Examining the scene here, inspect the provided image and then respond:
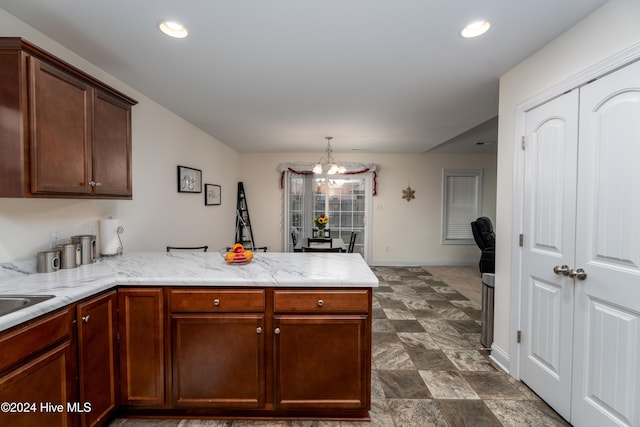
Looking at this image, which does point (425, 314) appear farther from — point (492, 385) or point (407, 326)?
point (492, 385)

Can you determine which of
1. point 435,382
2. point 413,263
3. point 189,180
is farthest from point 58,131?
point 413,263

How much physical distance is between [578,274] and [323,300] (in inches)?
61.4

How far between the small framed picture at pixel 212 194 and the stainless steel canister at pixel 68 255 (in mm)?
2616

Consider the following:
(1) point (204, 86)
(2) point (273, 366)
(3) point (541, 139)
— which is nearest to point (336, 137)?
(1) point (204, 86)

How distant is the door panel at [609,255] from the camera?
1511mm

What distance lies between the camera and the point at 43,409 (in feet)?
4.46

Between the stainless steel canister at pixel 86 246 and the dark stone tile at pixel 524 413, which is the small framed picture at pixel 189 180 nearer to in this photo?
the stainless steel canister at pixel 86 246

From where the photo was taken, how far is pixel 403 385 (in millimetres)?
2273

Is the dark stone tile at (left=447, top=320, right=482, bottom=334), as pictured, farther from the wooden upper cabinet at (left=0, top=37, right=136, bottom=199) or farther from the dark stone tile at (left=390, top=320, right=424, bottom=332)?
the wooden upper cabinet at (left=0, top=37, right=136, bottom=199)

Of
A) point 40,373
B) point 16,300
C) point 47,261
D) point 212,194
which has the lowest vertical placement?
point 40,373

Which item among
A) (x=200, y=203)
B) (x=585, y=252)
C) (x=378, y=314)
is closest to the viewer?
(x=585, y=252)

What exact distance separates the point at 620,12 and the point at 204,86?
296cm

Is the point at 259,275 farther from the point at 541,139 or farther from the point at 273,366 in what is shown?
the point at 541,139

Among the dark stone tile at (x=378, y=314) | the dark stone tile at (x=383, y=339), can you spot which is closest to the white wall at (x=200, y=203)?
the dark stone tile at (x=383, y=339)
